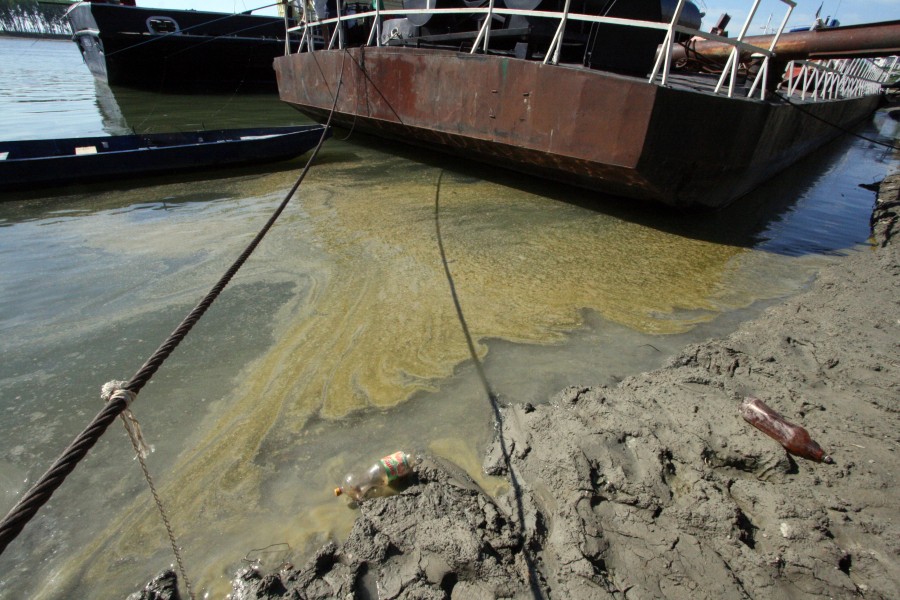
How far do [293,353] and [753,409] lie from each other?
108 inches

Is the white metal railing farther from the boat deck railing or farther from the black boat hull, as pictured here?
the black boat hull

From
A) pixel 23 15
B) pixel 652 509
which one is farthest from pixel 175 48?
pixel 23 15

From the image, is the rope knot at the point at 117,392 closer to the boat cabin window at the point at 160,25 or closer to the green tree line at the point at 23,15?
the boat cabin window at the point at 160,25

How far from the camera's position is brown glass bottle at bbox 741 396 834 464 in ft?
7.00

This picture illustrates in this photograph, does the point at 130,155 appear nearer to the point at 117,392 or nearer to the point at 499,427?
the point at 117,392

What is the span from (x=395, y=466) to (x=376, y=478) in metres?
0.11

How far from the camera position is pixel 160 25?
15133mm

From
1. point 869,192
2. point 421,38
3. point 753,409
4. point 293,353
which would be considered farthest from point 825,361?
point 869,192

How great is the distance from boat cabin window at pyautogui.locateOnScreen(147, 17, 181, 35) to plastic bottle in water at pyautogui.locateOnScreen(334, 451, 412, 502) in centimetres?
1825

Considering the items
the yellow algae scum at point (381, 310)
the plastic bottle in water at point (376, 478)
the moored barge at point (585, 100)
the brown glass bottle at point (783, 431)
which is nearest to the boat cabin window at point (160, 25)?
the moored barge at point (585, 100)

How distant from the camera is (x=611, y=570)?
167 cm

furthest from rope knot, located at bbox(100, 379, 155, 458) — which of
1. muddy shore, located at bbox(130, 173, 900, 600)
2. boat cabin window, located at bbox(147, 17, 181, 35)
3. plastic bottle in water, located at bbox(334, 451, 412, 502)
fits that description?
boat cabin window, located at bbox(147, 17, 181, 35)

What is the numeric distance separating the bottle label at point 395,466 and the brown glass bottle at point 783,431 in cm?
175

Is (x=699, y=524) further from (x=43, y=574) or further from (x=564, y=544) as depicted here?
(x=43, y=574)
